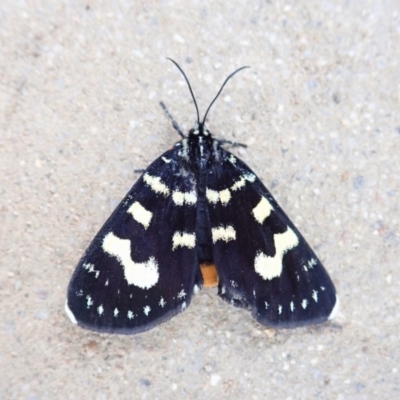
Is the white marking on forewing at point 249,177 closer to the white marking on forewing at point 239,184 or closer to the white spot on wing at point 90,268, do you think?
the white marking on forewing at point 239,184

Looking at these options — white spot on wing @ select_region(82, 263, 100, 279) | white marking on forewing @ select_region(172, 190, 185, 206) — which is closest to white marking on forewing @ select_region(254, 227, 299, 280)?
white marking on forewing @ select_region(172, 190, 185, 206)

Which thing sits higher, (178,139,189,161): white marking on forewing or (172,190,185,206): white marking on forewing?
(178,139,189,161): white marking on forewing

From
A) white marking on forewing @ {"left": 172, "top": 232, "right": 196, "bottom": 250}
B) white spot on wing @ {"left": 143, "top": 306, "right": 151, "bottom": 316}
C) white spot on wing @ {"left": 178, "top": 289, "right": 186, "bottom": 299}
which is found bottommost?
white spot on wing @ {"left": 143, "top": 306, "right": 151, "bottom": 316}

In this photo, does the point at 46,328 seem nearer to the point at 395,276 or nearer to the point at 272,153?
the point at 272,153

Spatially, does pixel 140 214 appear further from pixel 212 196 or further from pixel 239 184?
pixel 239 184

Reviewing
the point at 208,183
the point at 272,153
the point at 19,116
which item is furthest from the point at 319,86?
the point at 19,116

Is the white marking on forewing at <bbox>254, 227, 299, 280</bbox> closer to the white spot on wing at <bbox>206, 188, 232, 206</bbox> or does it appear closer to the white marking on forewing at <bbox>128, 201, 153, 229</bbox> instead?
the white spot on wing at <bbox>206, 188, 232, 206</bbox>
